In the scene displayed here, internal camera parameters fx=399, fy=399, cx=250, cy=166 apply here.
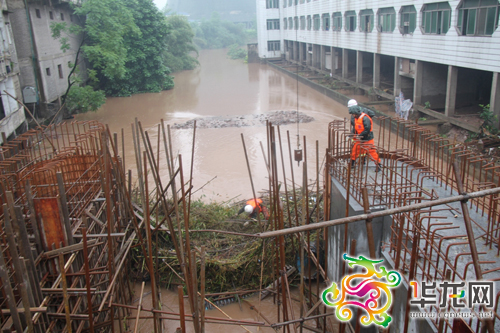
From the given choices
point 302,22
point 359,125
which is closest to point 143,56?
point 302,22

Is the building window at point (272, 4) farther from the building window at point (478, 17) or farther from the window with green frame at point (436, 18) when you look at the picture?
the building window at point (478, 17)

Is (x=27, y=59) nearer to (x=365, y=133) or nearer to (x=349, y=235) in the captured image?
(x=365, y=133)

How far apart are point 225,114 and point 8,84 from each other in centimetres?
915

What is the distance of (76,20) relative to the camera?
24109 millimetres

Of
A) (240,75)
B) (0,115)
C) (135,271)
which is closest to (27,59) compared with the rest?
(0,115)

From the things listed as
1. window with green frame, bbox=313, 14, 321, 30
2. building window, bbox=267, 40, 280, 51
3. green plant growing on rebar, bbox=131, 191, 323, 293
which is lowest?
green plant growing on rebar, bbox=131, 191, 323, 293

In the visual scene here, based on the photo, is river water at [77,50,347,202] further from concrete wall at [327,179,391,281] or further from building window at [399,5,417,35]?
building window at [399,5,417,35]

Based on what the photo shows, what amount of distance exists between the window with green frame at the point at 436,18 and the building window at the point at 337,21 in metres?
8.93

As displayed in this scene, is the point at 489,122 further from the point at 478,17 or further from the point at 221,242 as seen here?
the point at 221,242

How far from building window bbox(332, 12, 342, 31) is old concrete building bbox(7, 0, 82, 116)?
566 inches

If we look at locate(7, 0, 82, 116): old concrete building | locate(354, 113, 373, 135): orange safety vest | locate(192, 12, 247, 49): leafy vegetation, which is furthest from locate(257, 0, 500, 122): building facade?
locate(192, 12, 247, 49): leafy vegetation

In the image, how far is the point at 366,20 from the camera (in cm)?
1886

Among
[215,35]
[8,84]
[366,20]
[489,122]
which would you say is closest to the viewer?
[489,122]

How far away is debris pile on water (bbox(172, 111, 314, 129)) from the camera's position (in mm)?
16938
